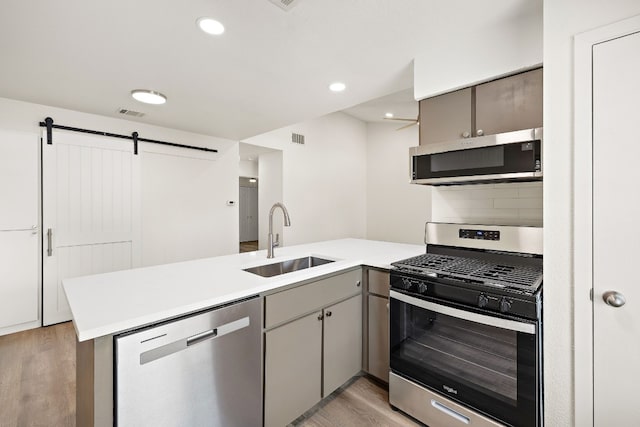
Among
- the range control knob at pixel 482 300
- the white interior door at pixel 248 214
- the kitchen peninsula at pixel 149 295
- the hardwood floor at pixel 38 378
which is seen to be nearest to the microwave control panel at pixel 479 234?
the kitchen peninsula at pixel 149 295

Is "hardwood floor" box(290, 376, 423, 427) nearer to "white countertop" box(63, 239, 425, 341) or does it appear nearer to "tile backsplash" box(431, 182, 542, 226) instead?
"white countertop" box(63, 239, 425, 341)

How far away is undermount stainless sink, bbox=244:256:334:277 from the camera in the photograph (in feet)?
6.74

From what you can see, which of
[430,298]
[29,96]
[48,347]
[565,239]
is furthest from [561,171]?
[29,96]

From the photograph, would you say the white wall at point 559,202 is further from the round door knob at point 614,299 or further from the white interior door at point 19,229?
the white interior door at point 19,229

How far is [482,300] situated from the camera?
142 cm

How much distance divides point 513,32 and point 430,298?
65.3 inches

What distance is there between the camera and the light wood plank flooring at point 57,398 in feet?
5.89

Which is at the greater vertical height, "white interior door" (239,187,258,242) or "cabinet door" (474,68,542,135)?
"cabinet door" (474,68,542,135)

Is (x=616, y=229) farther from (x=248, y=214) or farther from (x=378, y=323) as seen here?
(x=248, y=214)

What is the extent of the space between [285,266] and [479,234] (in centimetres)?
139

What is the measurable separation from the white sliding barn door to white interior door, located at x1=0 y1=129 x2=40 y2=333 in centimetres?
9

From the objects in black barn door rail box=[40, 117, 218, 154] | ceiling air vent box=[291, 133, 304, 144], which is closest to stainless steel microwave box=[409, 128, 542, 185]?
black barn door rail box=[40, 117, 218, 154]

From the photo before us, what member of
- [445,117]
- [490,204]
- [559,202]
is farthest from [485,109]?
[559,202]

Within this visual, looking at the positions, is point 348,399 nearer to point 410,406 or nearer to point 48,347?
point 410,406
